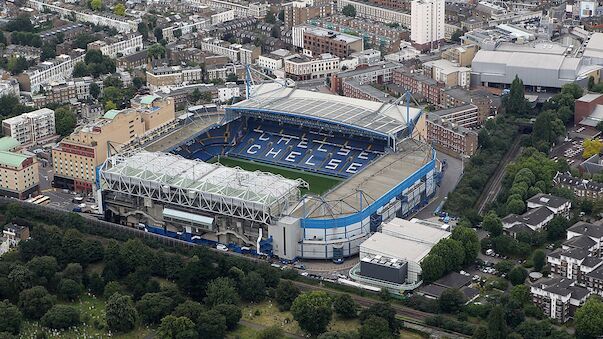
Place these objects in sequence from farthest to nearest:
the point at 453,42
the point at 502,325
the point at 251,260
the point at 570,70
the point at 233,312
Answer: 1. the point at 453,42
2. the point at 570,70
3. the point at 251,260
4. the point at 233,312
5. the point at 502,325

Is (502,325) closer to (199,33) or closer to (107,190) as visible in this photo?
(107,190)

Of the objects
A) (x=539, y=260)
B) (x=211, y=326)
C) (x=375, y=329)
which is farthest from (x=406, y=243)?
(x=211, y=326)

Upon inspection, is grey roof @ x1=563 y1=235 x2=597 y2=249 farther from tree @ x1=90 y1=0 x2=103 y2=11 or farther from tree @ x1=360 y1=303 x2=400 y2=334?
tree @ x1=90 y1=0 x2=103 y2=11

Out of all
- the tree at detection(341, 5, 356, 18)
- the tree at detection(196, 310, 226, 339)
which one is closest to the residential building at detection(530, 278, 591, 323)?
the tree at detection(196, 310, 226, 339)

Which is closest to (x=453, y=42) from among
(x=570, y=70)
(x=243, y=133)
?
(x=570, y=70)

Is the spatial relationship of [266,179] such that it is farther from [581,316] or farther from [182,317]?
[581,316]

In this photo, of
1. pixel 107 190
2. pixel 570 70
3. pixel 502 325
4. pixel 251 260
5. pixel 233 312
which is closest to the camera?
pixel 502 325

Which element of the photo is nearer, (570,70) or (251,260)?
(251,260)
